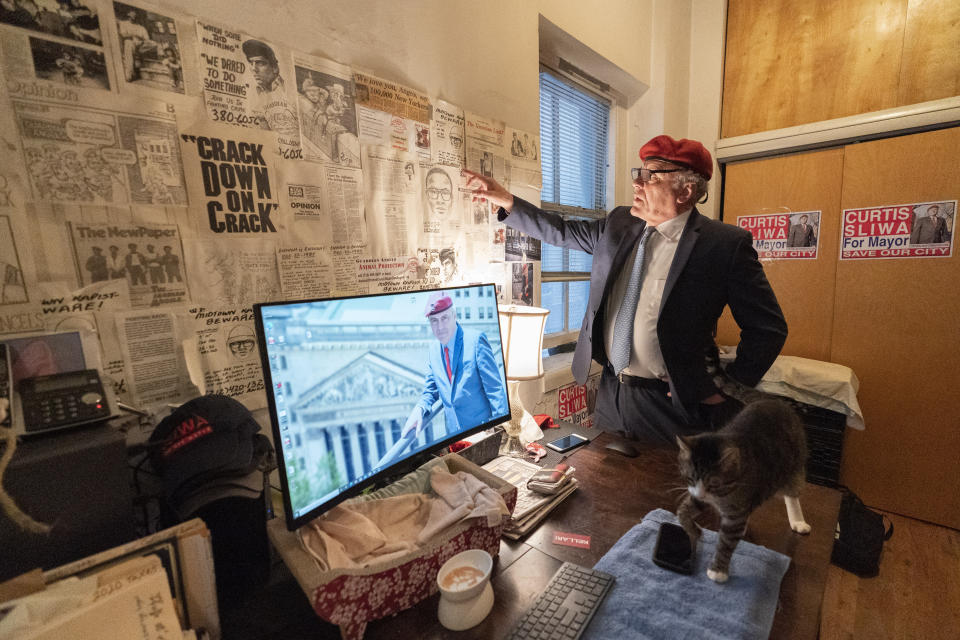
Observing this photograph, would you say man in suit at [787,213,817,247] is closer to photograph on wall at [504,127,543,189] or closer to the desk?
photograph on wall at [504,127,543,189]

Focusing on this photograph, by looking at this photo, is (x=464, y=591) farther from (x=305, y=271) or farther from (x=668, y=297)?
(x=668, y=297)

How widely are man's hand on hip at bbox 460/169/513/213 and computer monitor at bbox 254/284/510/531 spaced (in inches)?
21.2

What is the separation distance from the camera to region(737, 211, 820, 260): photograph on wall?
245cm

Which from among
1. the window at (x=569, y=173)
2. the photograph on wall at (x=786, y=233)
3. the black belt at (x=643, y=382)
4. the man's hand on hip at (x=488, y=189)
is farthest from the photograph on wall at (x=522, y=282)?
the photograph on wall at (x=786, y=233)

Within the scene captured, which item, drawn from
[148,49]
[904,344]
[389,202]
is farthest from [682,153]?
[904,344]

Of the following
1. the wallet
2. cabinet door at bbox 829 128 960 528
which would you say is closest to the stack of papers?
the wallet

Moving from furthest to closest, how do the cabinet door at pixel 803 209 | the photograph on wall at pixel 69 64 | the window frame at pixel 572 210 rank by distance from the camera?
the cabinet door at pixel 803 209 → the window frame at pixel 572 210 → the photograph on wall at pixel 69 64

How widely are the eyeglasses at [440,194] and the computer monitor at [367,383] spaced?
422mm

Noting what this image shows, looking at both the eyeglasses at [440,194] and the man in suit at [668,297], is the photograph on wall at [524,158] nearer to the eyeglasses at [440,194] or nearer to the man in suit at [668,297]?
the man in suit at [668,297]

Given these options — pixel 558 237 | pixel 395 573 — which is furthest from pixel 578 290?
pixel 395 573

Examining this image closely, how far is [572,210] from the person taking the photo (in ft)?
7.95

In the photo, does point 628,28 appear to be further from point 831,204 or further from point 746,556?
point 746,556

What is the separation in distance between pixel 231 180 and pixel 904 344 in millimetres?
3183

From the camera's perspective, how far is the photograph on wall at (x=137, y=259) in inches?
28.9
